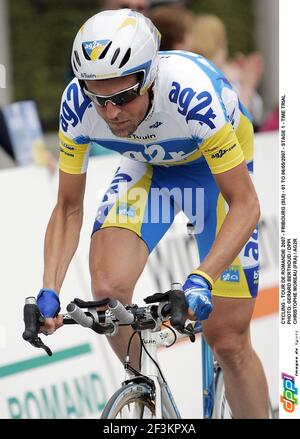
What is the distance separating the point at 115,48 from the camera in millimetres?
4559

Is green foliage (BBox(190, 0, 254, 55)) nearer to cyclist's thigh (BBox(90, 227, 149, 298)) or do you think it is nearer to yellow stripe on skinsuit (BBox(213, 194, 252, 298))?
yellow stripe on skinsuit (BBox(213, 194, 252, 298))

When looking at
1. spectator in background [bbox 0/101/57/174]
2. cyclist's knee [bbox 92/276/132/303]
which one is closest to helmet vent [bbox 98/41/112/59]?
cyclist's knee [bbox 92/276/132/303]

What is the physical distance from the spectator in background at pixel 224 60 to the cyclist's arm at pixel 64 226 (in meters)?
2.67

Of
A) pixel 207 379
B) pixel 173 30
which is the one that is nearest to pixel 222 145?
pixel 207 379

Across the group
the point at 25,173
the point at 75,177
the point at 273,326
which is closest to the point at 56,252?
the point at 75,177

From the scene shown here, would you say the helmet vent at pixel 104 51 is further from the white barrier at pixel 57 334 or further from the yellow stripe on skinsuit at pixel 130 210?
the white barrier at pixel 57 334

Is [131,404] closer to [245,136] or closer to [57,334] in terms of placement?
[245,136]

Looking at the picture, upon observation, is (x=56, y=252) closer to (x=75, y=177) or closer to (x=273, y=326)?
(x=75, y=177)

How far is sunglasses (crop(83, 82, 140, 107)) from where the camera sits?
4570 millimetres

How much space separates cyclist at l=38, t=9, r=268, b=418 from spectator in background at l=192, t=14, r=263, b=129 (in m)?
2.28

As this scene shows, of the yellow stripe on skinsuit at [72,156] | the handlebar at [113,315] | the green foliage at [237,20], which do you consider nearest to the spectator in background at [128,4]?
the yellow stripe on skinsuit at [72,156]

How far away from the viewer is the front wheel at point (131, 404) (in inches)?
178

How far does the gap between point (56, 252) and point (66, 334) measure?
1.52 meters
